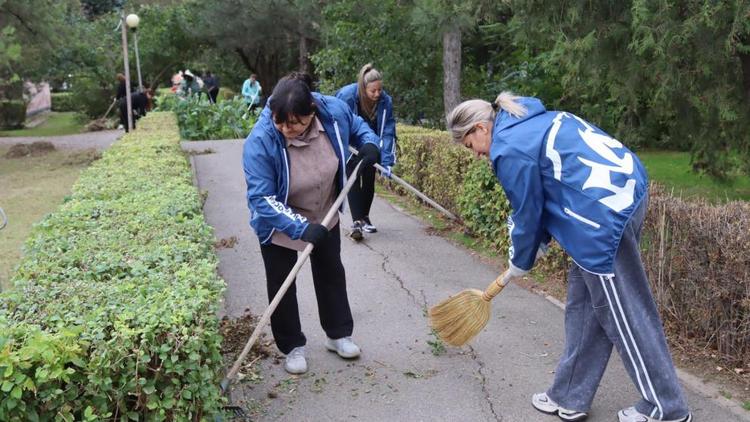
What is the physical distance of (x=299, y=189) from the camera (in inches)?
154

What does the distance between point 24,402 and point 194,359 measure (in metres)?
0.59

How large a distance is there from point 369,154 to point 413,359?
1.28 metres

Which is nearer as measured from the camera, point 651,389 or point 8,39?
point 651,389

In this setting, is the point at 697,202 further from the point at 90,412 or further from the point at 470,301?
the point at 90,412

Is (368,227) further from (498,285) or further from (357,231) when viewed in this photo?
(498,285)

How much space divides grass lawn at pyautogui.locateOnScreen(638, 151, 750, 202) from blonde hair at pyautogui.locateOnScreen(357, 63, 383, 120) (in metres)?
4.28

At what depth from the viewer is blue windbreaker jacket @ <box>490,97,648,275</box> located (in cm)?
304

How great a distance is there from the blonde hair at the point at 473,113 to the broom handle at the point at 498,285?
0.70 meters

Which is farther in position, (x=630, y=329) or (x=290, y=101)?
(x=290, y=101)

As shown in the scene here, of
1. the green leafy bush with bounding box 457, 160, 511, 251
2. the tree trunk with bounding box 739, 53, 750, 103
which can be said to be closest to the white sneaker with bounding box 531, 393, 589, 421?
the green leafy bush with bounding box 457, 160, 511, 251

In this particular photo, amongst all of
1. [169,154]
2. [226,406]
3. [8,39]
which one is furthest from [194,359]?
[8,39]

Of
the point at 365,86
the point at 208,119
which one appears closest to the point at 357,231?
the point at 365,86

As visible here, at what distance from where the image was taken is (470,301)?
3.85 m

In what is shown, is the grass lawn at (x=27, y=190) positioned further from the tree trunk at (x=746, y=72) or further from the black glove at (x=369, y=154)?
the tree trunk at (x=746, y=72)
